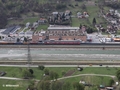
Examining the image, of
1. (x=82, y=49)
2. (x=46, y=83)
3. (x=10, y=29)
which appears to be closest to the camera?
(x=46, y=83)

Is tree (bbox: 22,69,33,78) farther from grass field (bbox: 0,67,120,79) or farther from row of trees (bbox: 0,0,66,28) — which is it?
row of trees (bbox: 0,0,66,28)

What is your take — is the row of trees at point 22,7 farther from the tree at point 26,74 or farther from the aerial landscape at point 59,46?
the tree at point 26,74

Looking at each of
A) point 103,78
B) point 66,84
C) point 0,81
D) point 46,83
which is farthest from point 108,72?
point 0,81

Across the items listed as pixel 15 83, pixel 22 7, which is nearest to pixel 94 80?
pixel 15 83

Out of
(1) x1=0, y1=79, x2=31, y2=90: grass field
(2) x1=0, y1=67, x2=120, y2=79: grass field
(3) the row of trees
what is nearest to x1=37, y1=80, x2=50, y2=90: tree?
(1) x1=0, y1=79, x2=31, y2=90: grass field

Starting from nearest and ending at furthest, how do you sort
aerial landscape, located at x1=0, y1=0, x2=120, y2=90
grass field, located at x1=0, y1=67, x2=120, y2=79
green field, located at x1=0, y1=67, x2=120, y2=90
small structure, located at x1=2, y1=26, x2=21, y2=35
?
1. green field, located at x1=0, y1=67, x2=120, y2=90
2. aerial landscape, located at x1=0, y1=0, x2=120, y2=90
3. grass field, located at x1=0, y1=67, x2=120, y2=79
4. small structure, located at x1=2, y1=26, x2=21, y2=35

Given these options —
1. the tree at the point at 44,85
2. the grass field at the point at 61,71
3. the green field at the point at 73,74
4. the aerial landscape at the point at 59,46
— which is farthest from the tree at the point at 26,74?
the tree at the point at 44,85

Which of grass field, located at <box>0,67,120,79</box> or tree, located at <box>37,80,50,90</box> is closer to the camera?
tree, located at <box>37,80,50,90</box>

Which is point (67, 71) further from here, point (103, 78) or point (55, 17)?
point (55, 17)
